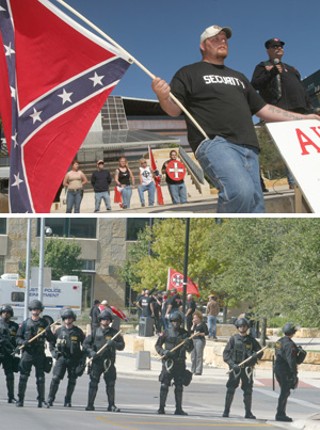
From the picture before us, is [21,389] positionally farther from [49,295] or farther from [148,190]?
[148,190]

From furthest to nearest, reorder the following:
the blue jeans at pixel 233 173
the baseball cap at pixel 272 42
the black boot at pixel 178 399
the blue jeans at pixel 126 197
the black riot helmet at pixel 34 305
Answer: the blue jeans at pixel 126 197
the baseball cap at pixel 272 42
the blue jeans at pixel 233 173
the black riot helmet at pixel 34 305
the black boot at pixel 178 399

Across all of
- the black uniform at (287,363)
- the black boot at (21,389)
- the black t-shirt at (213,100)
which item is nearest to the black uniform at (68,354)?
the black boot at (21,389)

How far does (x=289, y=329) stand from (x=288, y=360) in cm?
16

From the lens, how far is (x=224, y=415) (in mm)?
4742

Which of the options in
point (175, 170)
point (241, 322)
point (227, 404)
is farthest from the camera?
point (175, 170)

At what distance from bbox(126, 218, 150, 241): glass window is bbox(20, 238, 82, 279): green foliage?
0.81 ft

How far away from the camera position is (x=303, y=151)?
209 inches

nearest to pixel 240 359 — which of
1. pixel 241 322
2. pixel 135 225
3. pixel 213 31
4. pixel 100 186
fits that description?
pixel 241 322

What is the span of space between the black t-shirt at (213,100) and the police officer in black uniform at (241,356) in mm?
1272

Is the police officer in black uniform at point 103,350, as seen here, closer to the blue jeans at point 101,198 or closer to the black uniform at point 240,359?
the black uniform at point 240,359

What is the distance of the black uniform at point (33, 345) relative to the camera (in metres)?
5.07

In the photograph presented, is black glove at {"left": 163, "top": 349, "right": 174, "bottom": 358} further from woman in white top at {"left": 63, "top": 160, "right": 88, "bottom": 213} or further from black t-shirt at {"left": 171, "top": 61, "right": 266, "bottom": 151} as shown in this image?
woman in white top at {"left": 63, "top": 160, "right": 88, "bottom": 213}

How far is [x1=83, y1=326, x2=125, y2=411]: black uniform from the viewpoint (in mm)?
4953

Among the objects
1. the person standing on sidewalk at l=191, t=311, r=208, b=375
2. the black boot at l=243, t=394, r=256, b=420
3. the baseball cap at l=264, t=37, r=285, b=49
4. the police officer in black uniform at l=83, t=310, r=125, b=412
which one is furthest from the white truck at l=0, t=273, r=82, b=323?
the baseball cap at l=264, t=37, r=285, b=49
